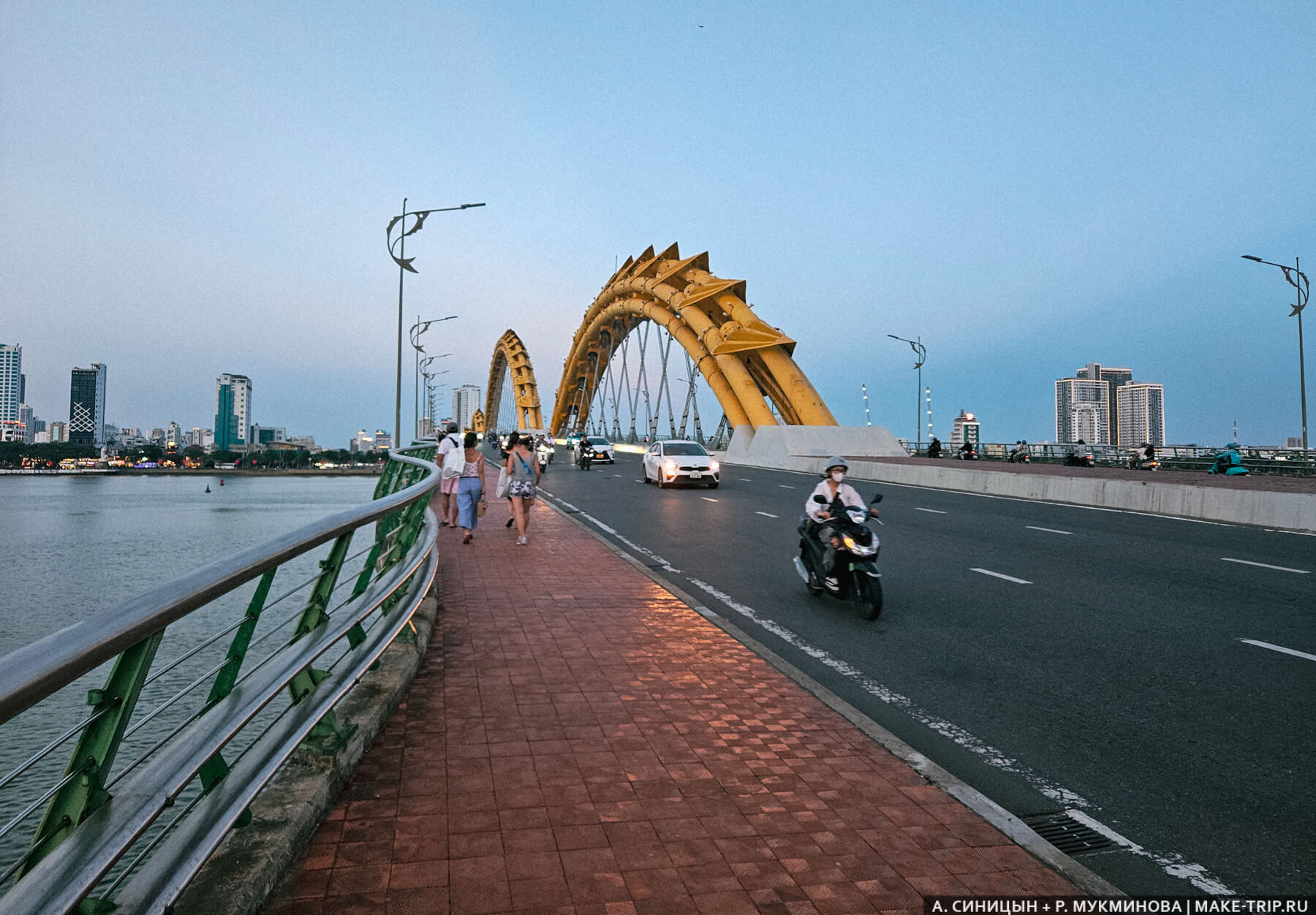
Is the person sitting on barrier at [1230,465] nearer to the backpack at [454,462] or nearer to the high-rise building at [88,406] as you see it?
the backpack at [454,462]

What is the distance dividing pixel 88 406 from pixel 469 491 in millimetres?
204062

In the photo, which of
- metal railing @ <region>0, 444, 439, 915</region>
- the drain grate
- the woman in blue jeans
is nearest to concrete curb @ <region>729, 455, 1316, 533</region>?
the woman in blue jeans

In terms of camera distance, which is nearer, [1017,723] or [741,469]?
[1017,723]

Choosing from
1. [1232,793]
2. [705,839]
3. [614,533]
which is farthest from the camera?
[614,533]

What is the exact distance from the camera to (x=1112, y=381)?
16350 centimetres

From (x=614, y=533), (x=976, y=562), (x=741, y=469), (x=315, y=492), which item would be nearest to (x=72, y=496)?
(x=315, y=492)

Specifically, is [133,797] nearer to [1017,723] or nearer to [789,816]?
[789,816]

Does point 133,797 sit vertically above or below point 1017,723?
above

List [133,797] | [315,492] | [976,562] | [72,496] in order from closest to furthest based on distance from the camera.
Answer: [133,797] → [976,562] → [72,496] → [315,492]

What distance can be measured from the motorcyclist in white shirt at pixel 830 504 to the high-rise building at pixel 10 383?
627 feet

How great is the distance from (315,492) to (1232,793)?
70.6 meters

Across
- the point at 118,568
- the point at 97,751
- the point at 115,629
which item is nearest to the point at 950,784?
the point at 97,751

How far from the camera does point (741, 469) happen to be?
3678 cm

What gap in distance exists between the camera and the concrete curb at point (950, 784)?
128 inches
